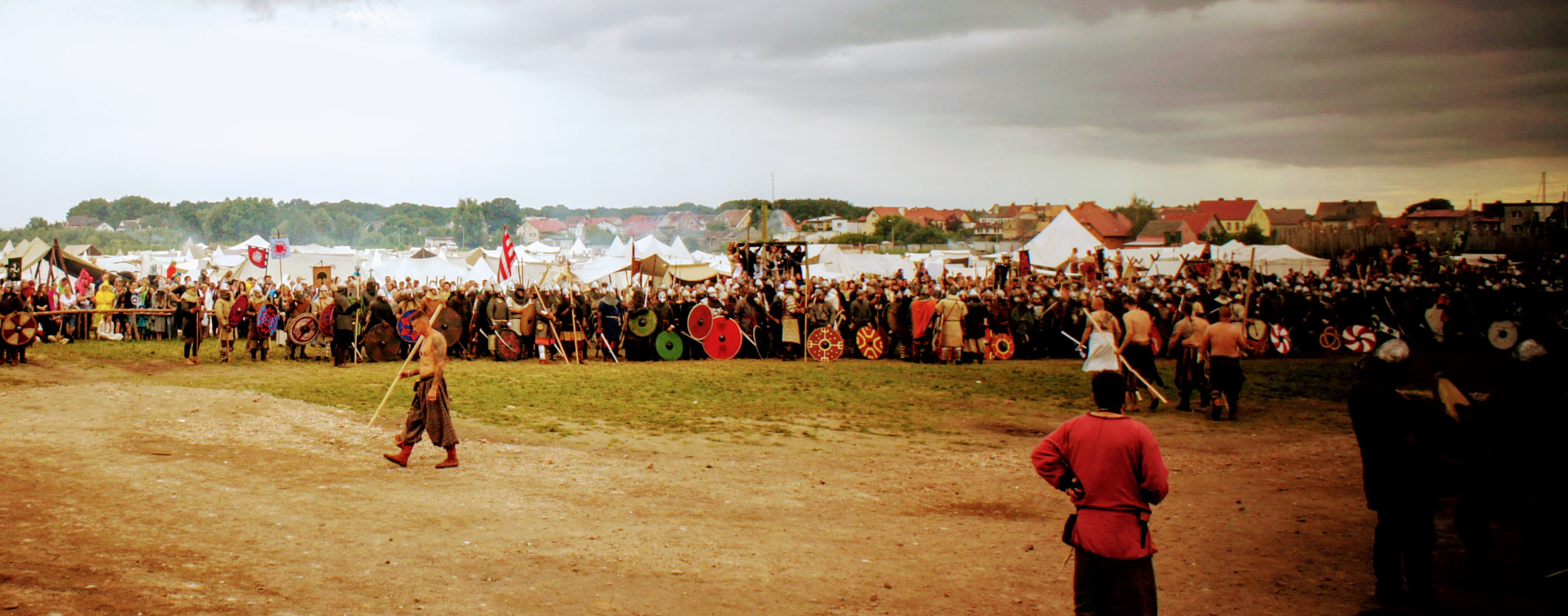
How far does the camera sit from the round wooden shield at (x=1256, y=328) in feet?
67.4

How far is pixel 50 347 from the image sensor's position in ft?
65.6

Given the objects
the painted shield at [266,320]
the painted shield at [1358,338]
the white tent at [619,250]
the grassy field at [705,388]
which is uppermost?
the white tent at [619,250]

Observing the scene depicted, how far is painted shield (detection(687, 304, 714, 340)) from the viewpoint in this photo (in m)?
20.5

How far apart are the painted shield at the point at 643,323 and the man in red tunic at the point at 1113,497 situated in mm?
16476

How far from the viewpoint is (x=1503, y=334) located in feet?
73.6

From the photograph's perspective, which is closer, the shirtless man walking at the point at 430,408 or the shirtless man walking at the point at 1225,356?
the shirtless man walking at the point at 430,408

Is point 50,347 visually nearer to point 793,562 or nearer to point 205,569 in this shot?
point 205,569

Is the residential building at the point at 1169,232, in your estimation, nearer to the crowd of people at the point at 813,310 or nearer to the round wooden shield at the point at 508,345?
the crowd of people at the point at 813,310

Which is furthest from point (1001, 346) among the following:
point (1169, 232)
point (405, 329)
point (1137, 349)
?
point (1169, 232)

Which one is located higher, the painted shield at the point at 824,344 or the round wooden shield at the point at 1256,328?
the round wooden shield at the point at 1256,328

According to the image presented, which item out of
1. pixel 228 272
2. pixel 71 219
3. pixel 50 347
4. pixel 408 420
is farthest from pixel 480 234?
pixel 408 420

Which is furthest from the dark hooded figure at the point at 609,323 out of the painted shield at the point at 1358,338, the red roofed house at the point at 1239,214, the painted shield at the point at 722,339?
the red roofed house at the point at 1239,214

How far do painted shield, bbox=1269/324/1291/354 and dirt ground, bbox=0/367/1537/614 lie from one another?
11.3m

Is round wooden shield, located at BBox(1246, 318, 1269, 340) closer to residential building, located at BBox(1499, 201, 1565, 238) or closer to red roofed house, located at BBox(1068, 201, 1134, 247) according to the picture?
residential building, located at BBox(1499, 201, 1565, 238)
